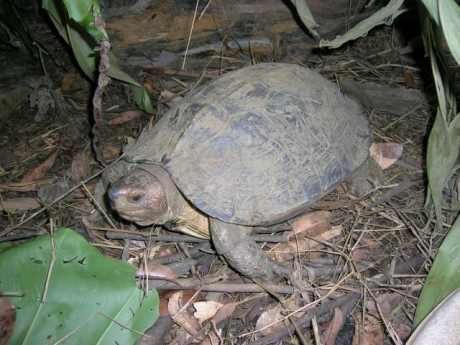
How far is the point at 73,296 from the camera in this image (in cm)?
169

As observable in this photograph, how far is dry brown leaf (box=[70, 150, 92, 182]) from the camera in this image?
2496 millimetres

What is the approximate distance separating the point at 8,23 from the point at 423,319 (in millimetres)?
3030

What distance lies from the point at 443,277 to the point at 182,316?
1115 mm

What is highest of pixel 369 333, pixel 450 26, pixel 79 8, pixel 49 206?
pixel 79 8

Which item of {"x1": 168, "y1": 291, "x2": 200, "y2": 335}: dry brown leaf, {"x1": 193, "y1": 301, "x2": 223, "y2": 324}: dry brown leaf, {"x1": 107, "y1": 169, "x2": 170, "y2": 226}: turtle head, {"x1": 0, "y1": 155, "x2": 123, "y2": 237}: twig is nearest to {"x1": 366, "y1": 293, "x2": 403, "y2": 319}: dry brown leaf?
{"x1": 193, "y1": 301, "x2": 223, "y2": 324}: dry brown leaf

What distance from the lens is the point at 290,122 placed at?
202 centimetres

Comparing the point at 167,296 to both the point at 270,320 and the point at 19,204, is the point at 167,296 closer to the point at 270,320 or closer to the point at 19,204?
the point at 270,320

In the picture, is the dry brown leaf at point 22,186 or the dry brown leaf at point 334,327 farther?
the dry brown leaf at point 22,186

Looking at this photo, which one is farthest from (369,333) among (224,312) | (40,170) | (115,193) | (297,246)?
(40,170)

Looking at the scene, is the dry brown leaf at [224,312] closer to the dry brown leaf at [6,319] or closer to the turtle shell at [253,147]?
the turtle shell at [253,147]

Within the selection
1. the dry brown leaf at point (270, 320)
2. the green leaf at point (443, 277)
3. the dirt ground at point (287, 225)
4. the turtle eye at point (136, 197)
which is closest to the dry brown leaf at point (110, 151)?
the dirt ground at point (287, 225)

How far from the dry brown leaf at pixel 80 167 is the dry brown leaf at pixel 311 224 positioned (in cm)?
127

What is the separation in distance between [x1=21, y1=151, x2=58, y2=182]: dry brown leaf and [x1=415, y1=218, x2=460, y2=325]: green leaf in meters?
2.19

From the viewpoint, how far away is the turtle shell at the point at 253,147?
6.23 ft
